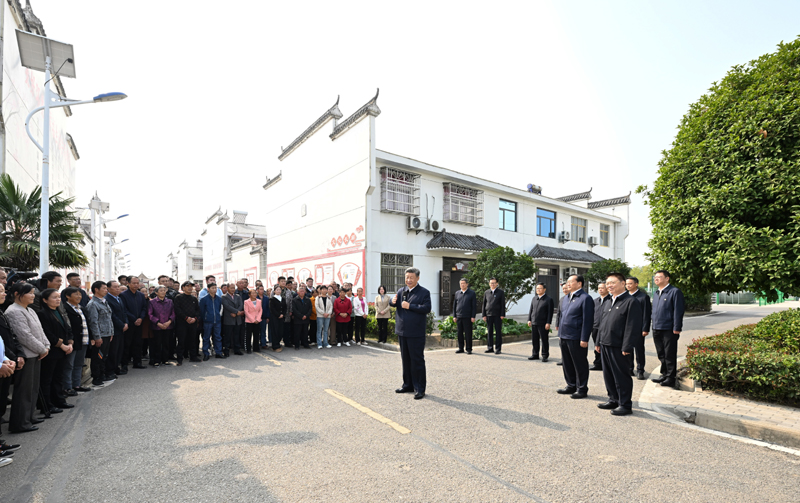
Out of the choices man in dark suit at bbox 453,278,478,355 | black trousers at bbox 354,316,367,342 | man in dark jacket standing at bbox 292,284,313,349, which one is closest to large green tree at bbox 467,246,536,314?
man in dark suit at bbox 453,278,478,355

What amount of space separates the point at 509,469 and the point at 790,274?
474 cm

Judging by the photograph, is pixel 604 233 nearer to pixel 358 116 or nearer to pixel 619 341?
pixel 358 116

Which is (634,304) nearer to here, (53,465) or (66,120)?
(53,465)

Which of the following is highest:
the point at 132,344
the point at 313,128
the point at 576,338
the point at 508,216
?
the point at 313,128

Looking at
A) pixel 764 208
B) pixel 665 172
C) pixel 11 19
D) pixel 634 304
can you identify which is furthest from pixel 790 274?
pixel 11 19

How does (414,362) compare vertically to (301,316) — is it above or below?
below

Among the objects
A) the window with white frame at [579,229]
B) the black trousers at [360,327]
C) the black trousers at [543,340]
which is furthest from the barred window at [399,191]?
the window with white frame at [579,229]

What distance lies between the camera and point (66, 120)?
23141 millimetres

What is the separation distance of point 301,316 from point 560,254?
19.1m

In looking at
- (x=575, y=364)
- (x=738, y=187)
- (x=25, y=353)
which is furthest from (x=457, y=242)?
(x=25, y=353)

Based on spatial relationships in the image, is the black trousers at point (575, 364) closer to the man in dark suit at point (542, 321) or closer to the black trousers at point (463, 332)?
the man in dark suit at point (542, 321)

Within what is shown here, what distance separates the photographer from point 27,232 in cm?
1073

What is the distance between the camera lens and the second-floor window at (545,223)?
26.2 meters

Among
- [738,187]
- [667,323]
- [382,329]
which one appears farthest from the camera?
[382,329]
